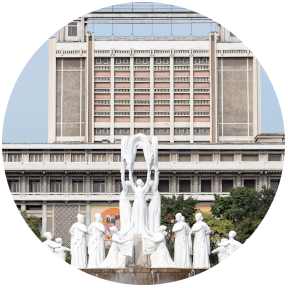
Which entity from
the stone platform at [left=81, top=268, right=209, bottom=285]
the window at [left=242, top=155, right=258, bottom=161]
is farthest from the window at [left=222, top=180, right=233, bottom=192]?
the stone platform at [left=81, top=268, right=209, bottom=285]

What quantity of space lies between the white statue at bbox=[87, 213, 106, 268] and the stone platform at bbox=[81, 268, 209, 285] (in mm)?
1916

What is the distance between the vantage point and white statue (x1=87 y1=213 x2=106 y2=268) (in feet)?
105

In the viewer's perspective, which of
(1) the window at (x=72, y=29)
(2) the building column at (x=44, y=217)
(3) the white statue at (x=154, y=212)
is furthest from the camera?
(1) the window at (x=72, y=29)

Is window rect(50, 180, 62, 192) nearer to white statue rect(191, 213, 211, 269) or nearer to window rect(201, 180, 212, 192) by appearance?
window rect(201, 180, 212, 192)

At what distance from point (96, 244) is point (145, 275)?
3.72 meters

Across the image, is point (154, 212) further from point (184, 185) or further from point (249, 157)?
point (249, 157)

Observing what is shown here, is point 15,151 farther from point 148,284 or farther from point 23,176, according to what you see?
point 148,284

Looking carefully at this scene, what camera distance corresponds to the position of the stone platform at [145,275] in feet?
95.7

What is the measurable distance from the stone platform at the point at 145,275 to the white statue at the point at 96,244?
1.92 meters

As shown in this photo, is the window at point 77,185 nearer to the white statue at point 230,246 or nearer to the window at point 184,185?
the window at point 184,185

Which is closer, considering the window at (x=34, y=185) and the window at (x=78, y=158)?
the window at (x=34, y=185)

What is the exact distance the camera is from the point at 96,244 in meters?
32.1

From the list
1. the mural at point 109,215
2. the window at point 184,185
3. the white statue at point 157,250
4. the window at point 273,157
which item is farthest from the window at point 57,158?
the white statue at point 157,250

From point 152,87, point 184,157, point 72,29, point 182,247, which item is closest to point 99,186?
point 184,157
